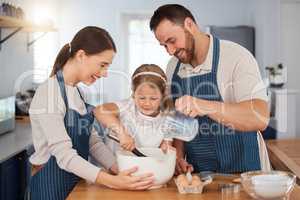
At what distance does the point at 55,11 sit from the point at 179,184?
4715 mm

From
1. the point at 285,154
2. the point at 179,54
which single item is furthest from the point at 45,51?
the point at 179,54

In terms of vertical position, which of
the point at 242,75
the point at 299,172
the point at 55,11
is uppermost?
the point at 55,11

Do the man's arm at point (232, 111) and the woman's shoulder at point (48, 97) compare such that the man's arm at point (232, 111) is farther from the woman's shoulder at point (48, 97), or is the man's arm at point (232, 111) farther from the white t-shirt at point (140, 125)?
the woman's shoulder at point (48, 97)

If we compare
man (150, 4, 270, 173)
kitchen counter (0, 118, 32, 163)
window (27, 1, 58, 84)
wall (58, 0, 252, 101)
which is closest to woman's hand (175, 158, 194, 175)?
man (150, 4, 270, 173)

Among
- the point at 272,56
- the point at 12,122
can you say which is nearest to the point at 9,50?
the point at 12,122

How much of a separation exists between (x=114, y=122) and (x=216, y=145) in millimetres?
388

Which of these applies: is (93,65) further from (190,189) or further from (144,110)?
(190,189)

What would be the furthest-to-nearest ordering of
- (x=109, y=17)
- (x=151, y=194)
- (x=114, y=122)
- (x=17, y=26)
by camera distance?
(x=109, y=17)
(x=17, y=26)
(x=114, y=122)
(x=151, y=194)

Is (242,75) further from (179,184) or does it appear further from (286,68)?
(286,68)

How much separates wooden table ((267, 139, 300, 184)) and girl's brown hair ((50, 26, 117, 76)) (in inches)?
89.1

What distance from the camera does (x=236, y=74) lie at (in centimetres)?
156

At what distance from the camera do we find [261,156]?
5.41ft

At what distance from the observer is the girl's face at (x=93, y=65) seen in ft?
4.84

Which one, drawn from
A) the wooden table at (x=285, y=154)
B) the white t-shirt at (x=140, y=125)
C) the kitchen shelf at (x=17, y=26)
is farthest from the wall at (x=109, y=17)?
Result: the white t-shirt at (x=140, y=125)
